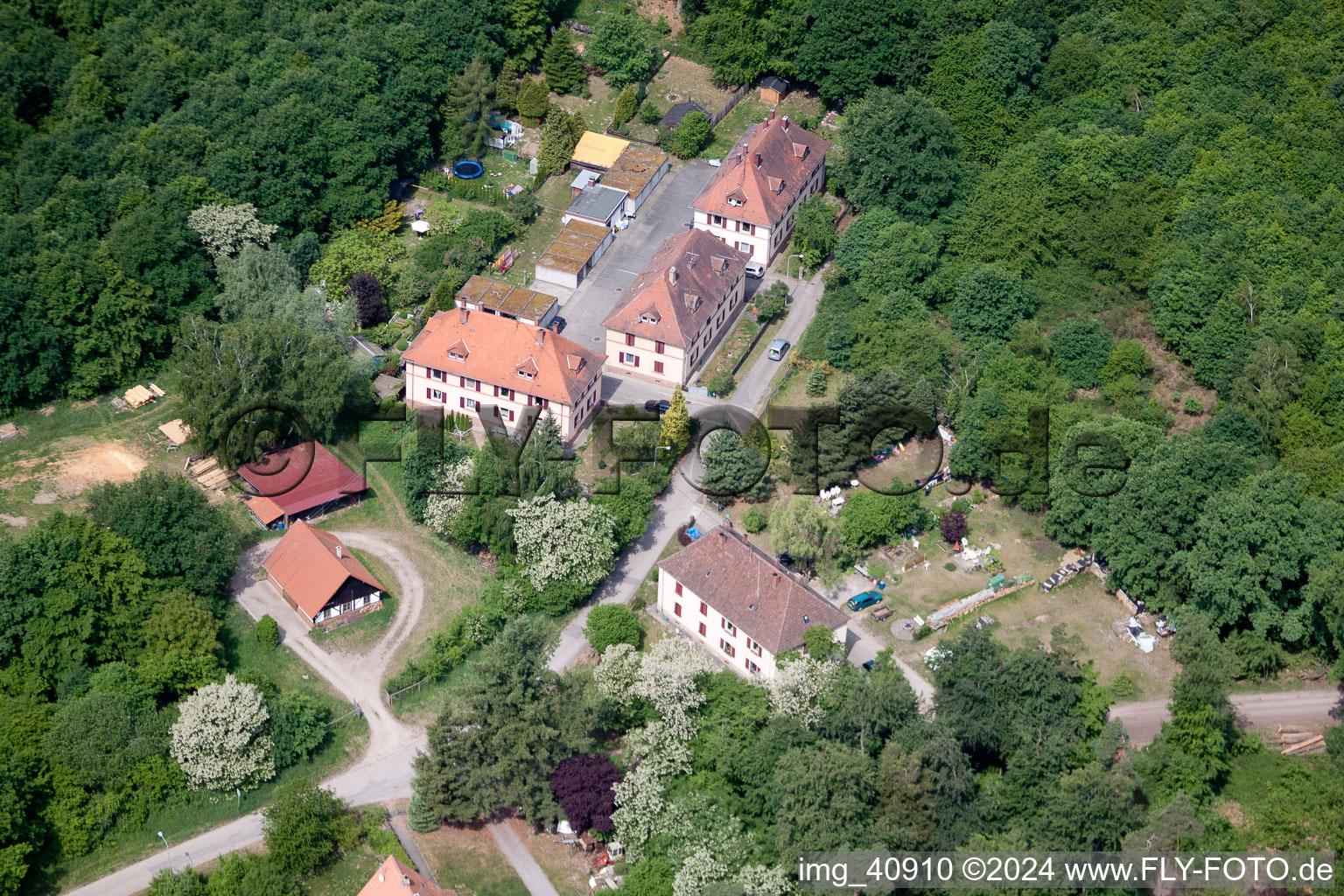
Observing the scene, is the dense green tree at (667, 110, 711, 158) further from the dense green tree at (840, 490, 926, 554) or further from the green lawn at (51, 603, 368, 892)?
the green lawn at (51, 603, 368, 892)

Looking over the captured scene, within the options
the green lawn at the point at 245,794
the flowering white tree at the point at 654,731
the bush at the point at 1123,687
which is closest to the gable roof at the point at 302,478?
the green lawn at the point at 245,794

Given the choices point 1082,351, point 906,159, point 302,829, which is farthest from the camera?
point 906,159

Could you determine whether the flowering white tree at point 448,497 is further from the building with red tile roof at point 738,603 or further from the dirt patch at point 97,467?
the dirt patch at point 97,467

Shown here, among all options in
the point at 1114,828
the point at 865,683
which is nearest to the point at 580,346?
the point at 865,683

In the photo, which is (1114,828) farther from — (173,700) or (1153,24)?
(1153,24)

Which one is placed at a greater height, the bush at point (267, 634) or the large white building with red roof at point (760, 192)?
the large white building with red roof at point (760, 192)

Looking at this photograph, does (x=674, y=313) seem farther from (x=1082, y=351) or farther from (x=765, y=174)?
(x=1082, y=351)

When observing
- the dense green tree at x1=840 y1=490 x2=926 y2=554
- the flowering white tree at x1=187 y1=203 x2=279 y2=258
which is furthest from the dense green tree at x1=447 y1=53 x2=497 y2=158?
the dense green tree at x1=840 y1=490 x2=926 y2=554

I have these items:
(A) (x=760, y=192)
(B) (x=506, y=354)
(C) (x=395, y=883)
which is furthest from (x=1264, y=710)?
(A) (x=760, y=192)
